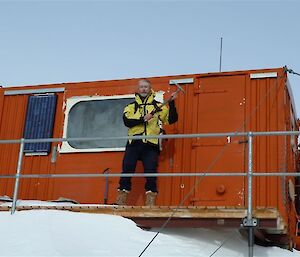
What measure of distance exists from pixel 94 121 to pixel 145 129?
4.41 ft

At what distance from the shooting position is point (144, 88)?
9.11m

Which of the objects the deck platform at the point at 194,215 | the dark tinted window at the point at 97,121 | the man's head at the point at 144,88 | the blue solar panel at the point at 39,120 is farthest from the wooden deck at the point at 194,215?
the blue solar panel at the point at 39,120

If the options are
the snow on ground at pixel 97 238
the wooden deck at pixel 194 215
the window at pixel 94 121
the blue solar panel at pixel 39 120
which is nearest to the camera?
the snow on ground at pixel 97 238

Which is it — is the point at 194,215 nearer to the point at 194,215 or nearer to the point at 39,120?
the point at 194,215

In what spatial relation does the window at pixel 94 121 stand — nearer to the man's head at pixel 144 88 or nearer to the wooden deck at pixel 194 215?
the man's head at pixel 144 88

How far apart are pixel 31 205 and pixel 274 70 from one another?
4.15m

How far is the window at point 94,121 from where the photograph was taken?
9.82 meters

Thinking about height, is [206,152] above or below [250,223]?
above

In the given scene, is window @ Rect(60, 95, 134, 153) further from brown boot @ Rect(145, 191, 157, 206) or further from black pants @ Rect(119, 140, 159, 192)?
brown boot @ Rect(145, 191, 157, 206)

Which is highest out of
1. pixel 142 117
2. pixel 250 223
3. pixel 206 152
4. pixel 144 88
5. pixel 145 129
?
pixel 144 88

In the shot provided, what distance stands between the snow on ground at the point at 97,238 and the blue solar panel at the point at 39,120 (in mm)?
2486

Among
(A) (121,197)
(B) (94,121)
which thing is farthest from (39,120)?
(A) (121,197)

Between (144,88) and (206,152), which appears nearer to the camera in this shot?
(144,88)

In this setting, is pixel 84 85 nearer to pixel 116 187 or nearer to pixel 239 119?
pixel 116 187
